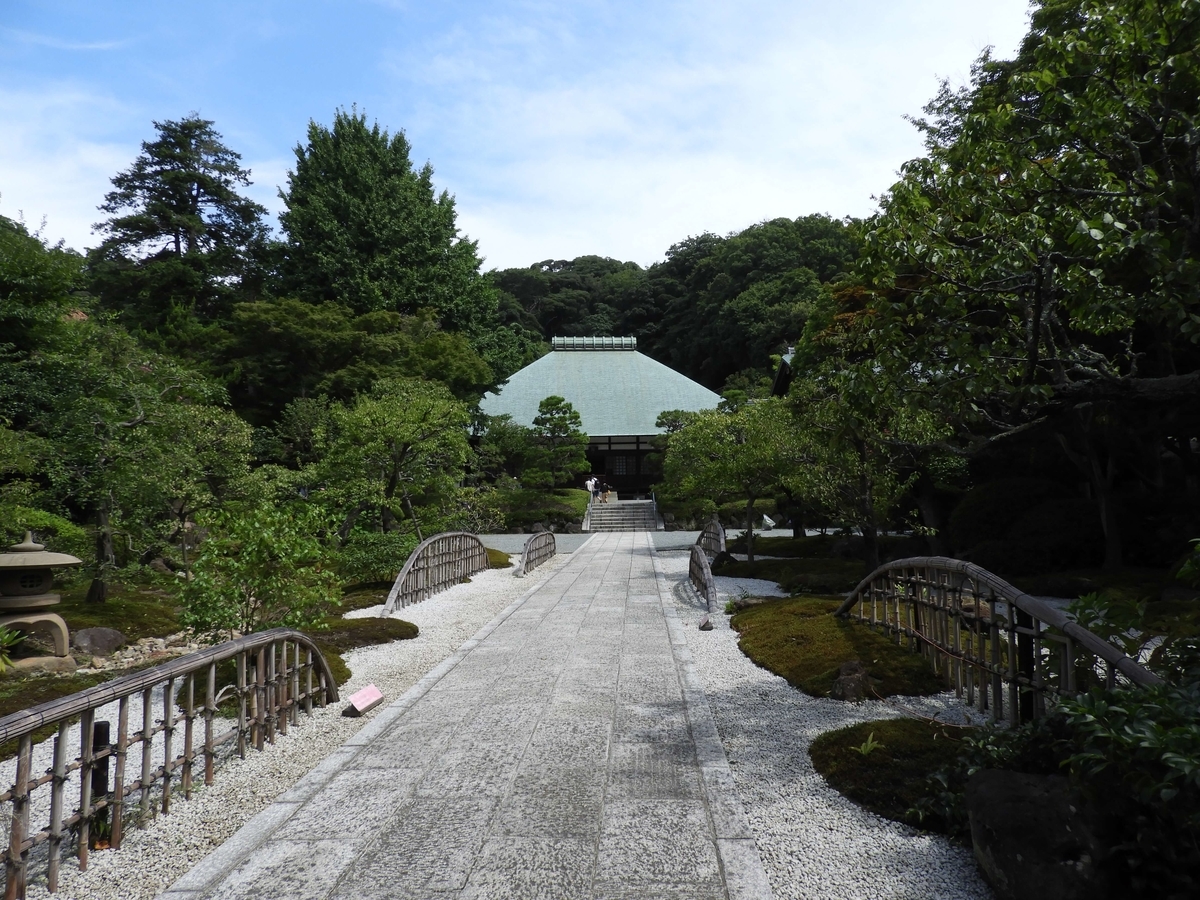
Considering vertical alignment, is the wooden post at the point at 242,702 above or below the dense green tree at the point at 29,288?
below

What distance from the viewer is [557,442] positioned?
2986 centimetres

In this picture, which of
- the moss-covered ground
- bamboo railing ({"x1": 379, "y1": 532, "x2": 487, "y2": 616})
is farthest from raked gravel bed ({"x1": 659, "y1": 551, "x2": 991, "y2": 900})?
the moss-covered ground

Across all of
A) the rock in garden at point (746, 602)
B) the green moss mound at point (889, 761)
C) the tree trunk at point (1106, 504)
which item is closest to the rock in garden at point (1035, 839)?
the green moss mound at point (889, 761)

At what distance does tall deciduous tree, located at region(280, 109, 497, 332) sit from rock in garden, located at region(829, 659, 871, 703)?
23279 mm

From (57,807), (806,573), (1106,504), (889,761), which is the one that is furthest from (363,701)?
(1106,504)

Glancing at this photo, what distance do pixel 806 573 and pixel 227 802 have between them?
33.9ft

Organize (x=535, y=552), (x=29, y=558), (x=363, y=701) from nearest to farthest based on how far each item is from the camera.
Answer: (x=363, y=701), (x=29, y=558), (x=535, y=552)

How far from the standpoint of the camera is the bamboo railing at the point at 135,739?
117 inches

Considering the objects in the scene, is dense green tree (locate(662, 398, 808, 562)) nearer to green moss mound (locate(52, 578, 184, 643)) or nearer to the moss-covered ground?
green moss mound (locate(52, 578, 184, 643))

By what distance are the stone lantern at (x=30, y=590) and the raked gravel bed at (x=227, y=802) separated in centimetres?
354

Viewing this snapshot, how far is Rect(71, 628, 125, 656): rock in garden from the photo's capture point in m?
8.95

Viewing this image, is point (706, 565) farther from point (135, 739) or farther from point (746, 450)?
point (135, 739)

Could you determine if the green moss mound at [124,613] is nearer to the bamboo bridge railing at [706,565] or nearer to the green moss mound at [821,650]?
the bamboo bridge railing at [706,565]

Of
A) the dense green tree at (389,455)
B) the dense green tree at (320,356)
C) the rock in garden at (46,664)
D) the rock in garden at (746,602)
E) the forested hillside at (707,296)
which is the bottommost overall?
the rock in garden at (46,664)
